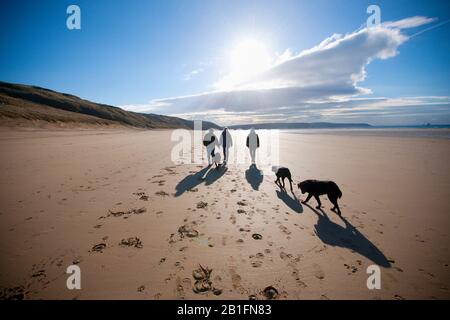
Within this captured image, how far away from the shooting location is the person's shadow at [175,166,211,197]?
7.53 metres

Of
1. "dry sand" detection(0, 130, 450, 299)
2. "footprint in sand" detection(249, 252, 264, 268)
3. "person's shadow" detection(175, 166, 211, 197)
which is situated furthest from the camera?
"person's shadow" detection(175, 166, 211, 197)

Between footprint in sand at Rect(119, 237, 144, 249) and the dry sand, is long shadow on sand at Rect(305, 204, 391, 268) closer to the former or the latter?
the dry sand

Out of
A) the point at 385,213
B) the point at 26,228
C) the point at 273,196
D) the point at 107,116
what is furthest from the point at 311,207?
the point at 107,116

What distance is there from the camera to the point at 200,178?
938 centimetres

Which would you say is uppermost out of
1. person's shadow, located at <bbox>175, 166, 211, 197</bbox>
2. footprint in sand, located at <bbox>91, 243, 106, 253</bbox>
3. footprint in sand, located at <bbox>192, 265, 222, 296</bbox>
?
person's shadow, located at <bbox>175, 166, 211, 197</bbox>

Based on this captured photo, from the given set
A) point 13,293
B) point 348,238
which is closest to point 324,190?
point 348,238

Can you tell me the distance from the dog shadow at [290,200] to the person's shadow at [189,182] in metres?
3.57

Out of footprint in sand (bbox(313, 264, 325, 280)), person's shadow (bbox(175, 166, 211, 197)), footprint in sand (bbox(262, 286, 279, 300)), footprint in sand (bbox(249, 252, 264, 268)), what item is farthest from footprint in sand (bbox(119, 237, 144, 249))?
footprint in sand (bbox(313, 264, 325, 280))

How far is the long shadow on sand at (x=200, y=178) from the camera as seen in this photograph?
778 centimetres

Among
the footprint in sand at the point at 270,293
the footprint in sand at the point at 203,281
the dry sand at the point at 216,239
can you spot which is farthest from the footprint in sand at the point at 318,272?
the footprint in sand at the point at 203,281

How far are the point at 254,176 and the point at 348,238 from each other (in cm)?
563

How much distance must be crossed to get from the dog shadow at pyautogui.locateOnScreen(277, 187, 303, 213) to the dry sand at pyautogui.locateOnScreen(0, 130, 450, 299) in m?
0.07

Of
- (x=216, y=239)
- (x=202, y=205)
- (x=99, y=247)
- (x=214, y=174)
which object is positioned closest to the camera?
(x=99, y=247)

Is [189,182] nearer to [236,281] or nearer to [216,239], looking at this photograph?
[216,239]
